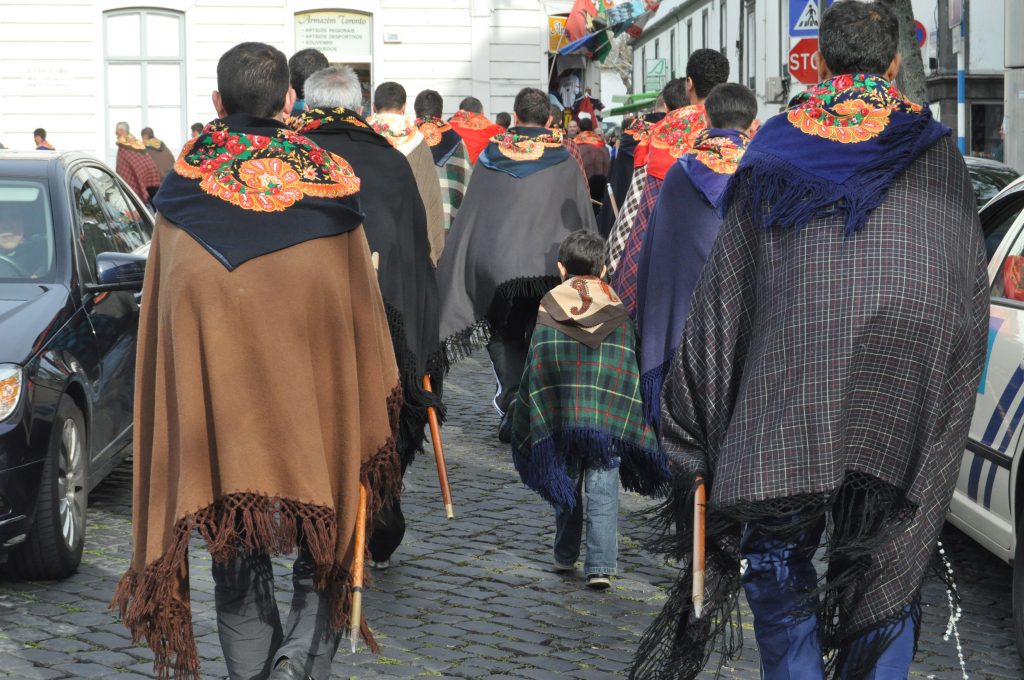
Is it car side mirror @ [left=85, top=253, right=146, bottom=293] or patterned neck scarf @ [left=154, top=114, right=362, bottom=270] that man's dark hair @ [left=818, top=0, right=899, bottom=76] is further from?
car side mirror @ [left=85, top=253, right=146, bottom=293]

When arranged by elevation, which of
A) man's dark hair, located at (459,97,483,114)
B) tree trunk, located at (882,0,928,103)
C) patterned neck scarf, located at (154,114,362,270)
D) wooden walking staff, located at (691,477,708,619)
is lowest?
wooden walking staff, located at (691,477,708,619)

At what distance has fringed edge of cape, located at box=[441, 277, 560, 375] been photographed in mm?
7984

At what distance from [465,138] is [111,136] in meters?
15.4

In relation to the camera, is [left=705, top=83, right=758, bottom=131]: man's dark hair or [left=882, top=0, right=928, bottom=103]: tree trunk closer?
[left=705, top=83, right=758, bottom=131]: man's dark hair

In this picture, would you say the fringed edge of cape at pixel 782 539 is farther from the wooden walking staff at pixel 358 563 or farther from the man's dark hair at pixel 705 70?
the man's dark hair at pixel 705 70

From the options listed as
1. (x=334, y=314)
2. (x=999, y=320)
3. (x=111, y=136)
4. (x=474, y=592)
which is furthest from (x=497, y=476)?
(x=111, y=136)

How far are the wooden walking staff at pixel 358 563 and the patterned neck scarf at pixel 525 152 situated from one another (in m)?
4.45

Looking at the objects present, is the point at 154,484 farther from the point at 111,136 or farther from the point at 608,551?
the point at 111,136

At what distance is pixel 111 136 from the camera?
85.9ft

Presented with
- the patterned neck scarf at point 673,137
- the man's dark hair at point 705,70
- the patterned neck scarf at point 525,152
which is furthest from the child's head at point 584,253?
the patterned neck scarf at point 525,152

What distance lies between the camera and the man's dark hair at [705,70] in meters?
6.81

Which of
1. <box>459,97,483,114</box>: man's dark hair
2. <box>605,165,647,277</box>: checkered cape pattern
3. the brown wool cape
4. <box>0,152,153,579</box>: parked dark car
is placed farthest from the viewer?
<box>459,97,483,114</box>: man's dark hair

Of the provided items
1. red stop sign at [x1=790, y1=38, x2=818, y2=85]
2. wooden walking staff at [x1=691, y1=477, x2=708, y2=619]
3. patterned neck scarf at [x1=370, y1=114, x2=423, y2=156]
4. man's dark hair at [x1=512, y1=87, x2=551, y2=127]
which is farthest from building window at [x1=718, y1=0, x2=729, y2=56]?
wooden walking staff at [x1=691, y1=477, x2=708, y2=619]

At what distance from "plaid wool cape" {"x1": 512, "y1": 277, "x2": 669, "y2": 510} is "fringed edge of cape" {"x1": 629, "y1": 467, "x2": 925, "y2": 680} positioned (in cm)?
195
